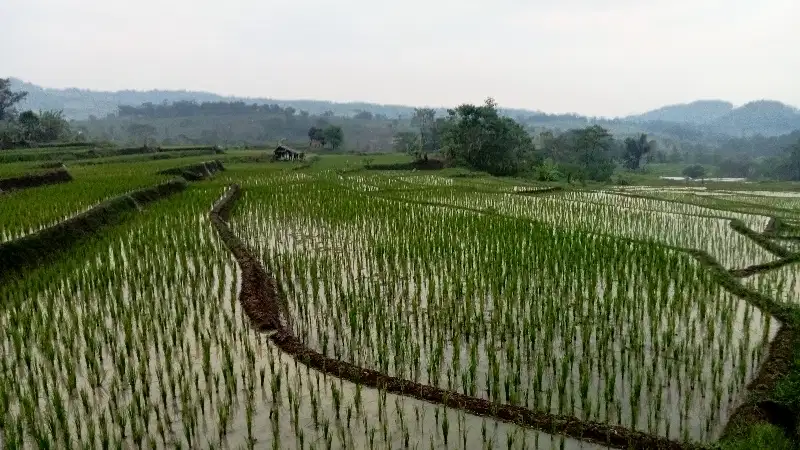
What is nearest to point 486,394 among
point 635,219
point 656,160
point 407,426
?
point 407,426

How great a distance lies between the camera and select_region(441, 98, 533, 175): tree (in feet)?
103

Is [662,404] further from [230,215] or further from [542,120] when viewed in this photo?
[542,120]

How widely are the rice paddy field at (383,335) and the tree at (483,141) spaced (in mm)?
20742

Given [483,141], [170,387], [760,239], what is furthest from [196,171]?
[170,387]

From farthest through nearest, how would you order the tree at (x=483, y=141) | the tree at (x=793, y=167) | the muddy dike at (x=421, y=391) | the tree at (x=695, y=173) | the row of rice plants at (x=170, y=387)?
the tree at (x=695, y=173)
the tree at (x=793, y=167)
the tree at (x=483, y=141)
the row of rice plants at (x=170, y=387)
the muddy dike at (x=421, y=391)

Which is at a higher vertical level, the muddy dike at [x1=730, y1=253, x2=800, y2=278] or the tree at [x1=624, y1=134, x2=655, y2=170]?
the tree at [x1=624, y1=134, x2=655, y2=170]

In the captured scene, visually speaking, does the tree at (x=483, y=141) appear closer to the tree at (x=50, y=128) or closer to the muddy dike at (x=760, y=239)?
the muddy dike at (x=760, y=239)

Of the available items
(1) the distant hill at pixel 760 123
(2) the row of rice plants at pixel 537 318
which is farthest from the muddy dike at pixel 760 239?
(1) the distant hill at pixel 760 123

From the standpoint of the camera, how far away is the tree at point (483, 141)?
103 ft

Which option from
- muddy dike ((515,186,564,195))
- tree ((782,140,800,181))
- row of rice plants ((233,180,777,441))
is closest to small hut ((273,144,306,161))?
muddy dike ((515,186,564,195))

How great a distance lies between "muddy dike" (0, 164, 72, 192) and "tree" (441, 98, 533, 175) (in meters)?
20.2

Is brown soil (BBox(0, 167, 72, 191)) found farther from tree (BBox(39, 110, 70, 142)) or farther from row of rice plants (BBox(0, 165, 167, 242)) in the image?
tree (BBox(39, 110, 70, 142))

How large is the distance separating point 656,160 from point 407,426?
233ft

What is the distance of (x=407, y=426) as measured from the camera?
398 centimetres
